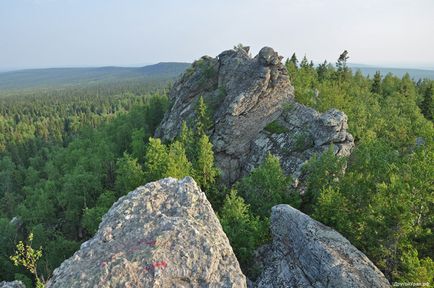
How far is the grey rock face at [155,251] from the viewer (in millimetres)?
19078

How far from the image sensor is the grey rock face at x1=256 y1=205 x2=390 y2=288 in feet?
75.7

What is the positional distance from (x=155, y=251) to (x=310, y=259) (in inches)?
501

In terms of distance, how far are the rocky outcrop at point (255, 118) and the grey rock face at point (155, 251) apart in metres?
26.0

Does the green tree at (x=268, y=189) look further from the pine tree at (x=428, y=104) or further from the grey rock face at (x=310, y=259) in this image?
the pine tree at (x=428, y=104)

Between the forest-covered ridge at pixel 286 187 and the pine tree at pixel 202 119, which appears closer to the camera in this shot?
the forest-covered ridge at pixel 286 187

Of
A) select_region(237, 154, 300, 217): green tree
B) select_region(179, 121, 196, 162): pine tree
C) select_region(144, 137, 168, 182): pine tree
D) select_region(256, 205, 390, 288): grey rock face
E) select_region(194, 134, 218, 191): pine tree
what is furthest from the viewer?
select_region(179, 121, 196, 162): pine tree

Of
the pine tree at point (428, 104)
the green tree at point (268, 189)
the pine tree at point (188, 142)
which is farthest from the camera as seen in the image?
the pine tree at point (428, 104)

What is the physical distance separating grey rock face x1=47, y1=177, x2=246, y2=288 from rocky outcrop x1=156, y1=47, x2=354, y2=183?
2598cm

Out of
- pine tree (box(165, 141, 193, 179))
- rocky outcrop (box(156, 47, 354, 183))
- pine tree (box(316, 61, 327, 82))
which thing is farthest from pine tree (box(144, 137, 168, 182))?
pine tree (box(316, 61, 327, 82))

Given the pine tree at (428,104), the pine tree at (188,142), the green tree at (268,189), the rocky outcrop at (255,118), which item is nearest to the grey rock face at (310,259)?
the green tree at (268,189)

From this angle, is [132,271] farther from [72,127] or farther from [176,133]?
[72,127]

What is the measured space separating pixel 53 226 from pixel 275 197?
47.5m

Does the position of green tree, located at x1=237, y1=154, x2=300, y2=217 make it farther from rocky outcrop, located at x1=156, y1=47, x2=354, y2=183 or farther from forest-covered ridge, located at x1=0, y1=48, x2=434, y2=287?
rocky outcrop, located at x1=156, y1=47, x2=354, y2=183

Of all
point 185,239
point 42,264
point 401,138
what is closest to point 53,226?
point 42,264
